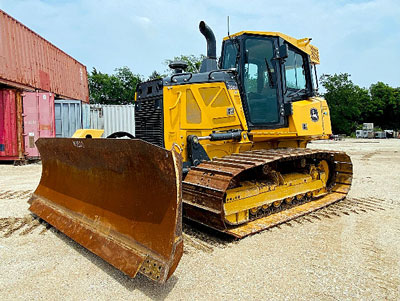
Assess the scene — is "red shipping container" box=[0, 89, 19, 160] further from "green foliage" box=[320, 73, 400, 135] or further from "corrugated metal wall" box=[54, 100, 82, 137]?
"green foliage" box=[320, 73, 400, 135]

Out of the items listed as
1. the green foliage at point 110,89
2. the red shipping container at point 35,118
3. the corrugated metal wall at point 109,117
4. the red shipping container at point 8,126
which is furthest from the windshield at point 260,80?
the green foliage at point 110,89

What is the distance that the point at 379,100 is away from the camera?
53656 millimetres

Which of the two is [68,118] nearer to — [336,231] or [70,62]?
[70,62]

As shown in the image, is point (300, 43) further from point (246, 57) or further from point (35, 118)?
point (35, 118)

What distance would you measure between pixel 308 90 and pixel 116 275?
15.4 feet

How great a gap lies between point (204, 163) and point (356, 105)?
161ft

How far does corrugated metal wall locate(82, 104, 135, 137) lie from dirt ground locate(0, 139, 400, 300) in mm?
10768

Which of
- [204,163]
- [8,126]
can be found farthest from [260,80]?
[8,126]

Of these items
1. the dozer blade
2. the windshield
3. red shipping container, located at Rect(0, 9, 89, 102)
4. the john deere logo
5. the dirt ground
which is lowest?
the dirt ground

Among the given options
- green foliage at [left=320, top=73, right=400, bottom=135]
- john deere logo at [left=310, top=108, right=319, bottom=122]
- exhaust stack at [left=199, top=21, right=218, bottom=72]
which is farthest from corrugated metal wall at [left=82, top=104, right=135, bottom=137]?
green foliage at [left=320, top=73, right=400, bottom=135]

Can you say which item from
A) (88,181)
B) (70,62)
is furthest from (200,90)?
(70,62)

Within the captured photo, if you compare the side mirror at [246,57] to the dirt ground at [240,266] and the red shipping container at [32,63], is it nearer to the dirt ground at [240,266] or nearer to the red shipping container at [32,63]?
the dirt ground at [240,266]

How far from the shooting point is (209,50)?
17.2 feet

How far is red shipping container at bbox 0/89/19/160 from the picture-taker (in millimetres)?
11656
